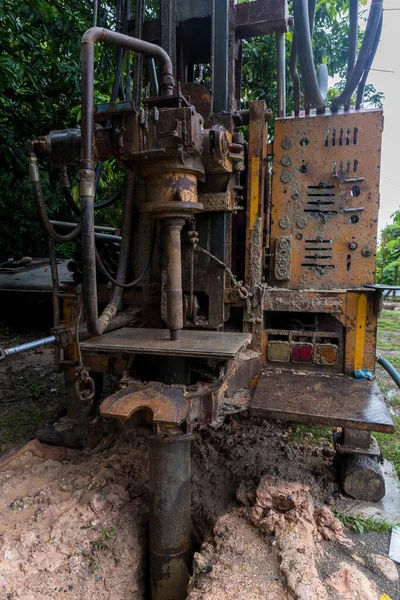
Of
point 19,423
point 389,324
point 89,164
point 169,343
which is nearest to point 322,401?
point 169,343

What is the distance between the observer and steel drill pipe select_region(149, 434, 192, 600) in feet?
6.36

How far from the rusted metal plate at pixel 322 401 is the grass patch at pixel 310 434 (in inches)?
29.9

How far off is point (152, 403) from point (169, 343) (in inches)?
13.2

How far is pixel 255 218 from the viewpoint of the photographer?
263 cm

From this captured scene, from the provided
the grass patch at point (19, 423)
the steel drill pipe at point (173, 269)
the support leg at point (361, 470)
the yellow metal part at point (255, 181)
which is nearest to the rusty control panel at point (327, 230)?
the yellow metal part at point (255, 181)

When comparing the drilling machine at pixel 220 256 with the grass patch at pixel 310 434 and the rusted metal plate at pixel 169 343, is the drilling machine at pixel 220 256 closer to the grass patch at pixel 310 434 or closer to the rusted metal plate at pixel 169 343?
the rusted metal plate at pixel 169 343

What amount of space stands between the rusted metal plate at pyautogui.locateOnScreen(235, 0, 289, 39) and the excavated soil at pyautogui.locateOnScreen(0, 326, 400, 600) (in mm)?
2717

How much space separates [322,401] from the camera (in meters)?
2.16

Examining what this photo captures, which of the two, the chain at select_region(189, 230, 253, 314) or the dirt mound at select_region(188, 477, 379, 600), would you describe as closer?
the dirt mound at select_region(188, 477, 379, 600)

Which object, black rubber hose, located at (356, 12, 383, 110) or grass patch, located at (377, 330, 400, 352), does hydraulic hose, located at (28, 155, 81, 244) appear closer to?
black rubber hose, located at (356, 12, 383, 110)

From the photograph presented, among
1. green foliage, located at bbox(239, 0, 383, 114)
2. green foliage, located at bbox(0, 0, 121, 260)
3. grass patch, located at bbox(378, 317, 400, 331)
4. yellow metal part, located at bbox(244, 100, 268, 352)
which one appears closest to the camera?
yellow metal part, located at bbox(244, 100, 268, 352)

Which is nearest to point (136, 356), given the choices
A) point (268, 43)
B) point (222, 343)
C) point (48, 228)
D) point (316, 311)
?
point (222, 343)

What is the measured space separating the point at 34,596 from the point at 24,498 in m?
0.62

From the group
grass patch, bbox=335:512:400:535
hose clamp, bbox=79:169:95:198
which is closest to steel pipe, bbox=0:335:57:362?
hose clamp, bbox=79:169:95:198
